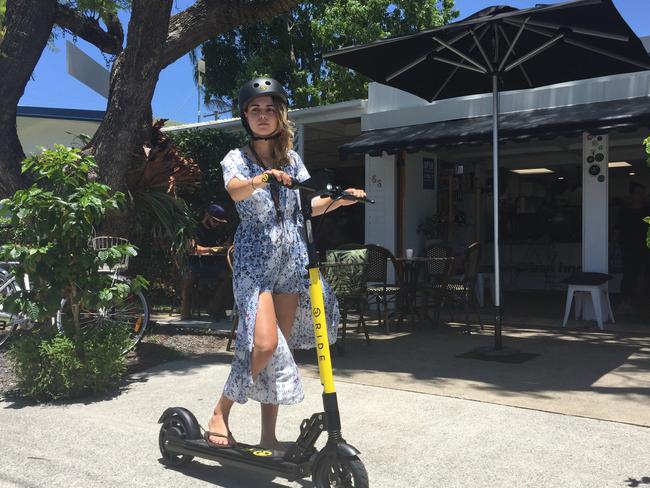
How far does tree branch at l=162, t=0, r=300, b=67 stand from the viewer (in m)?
6.86

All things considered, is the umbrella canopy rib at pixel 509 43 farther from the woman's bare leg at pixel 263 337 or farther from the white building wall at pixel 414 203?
the white building wall at pixel 414 203

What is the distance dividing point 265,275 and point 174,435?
3.33 feet

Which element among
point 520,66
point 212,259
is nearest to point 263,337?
point 520,66

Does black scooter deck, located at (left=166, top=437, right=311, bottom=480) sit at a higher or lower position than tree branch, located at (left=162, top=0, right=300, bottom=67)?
lower

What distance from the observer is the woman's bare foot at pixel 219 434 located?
307 cm

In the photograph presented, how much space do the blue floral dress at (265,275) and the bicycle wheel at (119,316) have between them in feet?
7.46

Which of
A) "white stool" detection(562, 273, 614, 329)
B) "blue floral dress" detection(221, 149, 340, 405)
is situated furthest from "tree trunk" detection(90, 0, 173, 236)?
"white stool" detection(562, 273, 614, 329)

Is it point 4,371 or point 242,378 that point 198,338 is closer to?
point 4,371

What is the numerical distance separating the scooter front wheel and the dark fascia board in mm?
11890

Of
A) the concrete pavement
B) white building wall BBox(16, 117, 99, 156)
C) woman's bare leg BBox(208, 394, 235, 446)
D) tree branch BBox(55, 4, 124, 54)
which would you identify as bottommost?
the concrete pavement

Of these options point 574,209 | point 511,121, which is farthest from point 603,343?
point 574,209

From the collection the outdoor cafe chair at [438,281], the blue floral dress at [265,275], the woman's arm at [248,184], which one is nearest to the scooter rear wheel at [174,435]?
the blue floral dress at [265,275]

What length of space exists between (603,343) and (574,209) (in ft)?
24.8

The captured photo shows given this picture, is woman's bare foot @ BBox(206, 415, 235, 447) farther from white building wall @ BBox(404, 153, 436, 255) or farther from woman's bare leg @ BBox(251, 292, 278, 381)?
white building wall @ BBox(404, 153, 436, 255)
